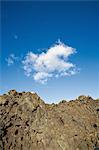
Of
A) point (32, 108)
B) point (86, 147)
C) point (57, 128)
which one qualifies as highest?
point (32, 108)

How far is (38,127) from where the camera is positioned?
92312 mm

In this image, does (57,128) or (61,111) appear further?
(61,111)

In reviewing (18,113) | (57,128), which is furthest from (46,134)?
(18,113)

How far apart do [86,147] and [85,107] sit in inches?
758

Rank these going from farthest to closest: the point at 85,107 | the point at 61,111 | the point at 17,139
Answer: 1. the point at 85,107
2. the point at 61,111
3. the point at 17,139

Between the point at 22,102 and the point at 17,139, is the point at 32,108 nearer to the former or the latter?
the point at 22,102

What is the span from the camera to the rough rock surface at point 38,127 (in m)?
89.4

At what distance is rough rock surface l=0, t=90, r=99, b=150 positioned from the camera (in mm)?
89438

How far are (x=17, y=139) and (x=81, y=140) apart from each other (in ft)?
69.0

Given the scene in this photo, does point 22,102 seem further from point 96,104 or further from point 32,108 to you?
point 96,104

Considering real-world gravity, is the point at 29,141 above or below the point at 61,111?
below

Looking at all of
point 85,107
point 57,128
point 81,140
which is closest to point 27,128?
point 57,128

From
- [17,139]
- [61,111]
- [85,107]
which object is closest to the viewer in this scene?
[17,139]

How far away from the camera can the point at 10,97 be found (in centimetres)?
9506
